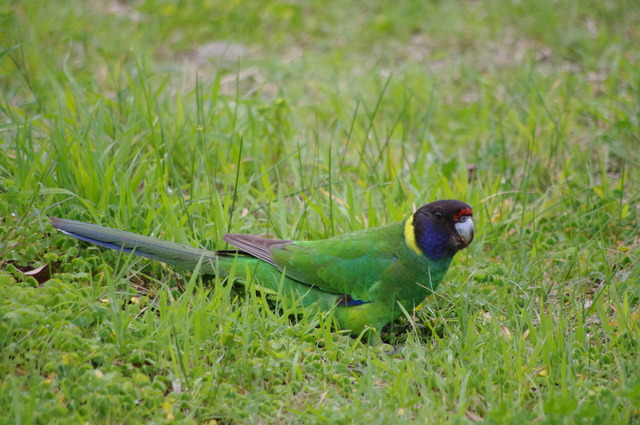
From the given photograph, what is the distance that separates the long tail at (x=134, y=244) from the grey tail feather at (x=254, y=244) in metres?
0.17

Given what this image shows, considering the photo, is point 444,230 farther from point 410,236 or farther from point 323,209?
point 323,209

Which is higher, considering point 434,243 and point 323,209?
point 434,243

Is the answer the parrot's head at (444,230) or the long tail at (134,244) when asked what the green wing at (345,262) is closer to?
the parrot's head at (444,230)

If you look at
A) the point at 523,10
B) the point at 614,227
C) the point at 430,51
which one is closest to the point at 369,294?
the point at 614,227

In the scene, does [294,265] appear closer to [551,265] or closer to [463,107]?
[551,265]

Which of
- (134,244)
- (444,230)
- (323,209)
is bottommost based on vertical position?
(323,209)

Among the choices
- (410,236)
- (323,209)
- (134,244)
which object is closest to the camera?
(134,244)

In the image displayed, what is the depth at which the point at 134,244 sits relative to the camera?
322 centimetres

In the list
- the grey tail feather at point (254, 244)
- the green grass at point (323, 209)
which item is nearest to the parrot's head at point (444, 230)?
the green grass at point (323, 209)

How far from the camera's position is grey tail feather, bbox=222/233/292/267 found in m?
3.41

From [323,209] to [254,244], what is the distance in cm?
72

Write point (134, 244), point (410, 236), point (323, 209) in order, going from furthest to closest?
point (323, 209), point (410, 236), point (134, 244)

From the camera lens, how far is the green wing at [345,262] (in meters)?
3.38

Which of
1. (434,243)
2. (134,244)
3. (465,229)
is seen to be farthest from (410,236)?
(134,244)
